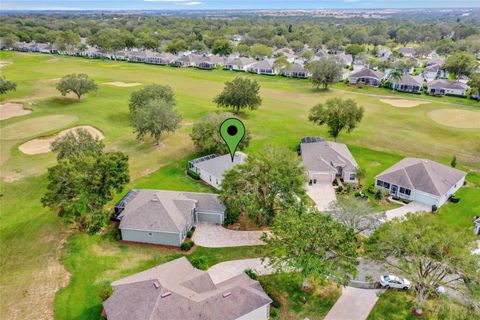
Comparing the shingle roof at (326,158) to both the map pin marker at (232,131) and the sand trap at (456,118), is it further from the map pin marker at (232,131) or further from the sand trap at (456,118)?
the sand trap at (456,118)

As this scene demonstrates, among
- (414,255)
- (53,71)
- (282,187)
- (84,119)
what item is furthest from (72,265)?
(53,71)

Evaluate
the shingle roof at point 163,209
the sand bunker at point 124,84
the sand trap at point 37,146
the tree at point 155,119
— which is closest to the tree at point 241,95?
the tree at point 155,119

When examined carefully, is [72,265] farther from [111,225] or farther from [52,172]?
[52,172]

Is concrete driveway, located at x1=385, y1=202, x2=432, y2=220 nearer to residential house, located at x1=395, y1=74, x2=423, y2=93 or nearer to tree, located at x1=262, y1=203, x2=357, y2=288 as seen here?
tree, located at x1=262, y1=203, x2=357, y2=288

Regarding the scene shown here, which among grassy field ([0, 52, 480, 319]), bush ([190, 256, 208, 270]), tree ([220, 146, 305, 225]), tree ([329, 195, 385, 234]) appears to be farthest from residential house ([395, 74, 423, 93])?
bush ([190, 256, 208, 270])

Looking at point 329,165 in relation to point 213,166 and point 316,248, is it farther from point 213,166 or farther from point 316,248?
point 316,248

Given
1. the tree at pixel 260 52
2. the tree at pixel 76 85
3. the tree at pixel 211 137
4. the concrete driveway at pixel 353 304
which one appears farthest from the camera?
the tree at pixel 260 52
